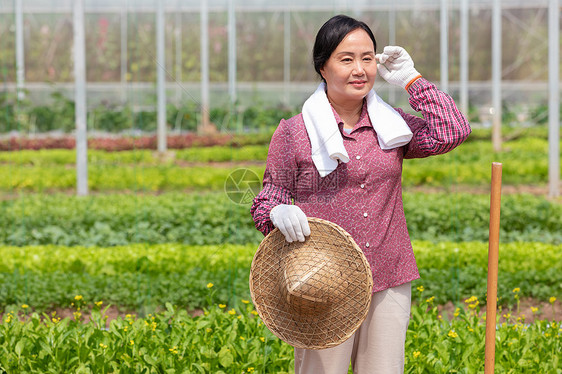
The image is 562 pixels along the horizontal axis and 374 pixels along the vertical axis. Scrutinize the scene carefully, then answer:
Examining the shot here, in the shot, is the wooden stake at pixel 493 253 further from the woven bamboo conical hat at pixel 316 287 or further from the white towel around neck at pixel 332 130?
the woven bamboo conical hat at pixel 316 287

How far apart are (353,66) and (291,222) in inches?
17.2

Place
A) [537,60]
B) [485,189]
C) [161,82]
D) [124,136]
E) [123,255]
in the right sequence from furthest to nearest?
1. [537,60]
2. [124,136]
3. [161,82]
4. [485,189]
5. [123,255]

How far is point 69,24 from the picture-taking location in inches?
472

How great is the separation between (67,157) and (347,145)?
29.0 feet

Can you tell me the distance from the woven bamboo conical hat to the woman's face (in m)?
0.36

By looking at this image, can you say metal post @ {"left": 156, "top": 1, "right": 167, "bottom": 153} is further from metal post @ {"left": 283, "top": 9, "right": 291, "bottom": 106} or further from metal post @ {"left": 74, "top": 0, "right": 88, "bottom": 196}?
metal post @ {"left": 283, "top": 9, "right": 291, "bottom": 106}

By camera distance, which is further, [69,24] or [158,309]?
[69,24]

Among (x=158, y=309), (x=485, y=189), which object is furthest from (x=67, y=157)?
(x=158, y=309)

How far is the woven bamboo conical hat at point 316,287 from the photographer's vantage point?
1896 mm

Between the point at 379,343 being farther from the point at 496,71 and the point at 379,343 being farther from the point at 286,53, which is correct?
the point at 286,53

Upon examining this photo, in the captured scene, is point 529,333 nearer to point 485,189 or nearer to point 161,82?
point 485,189

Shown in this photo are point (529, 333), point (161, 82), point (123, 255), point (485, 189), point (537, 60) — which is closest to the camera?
point (529, 333)

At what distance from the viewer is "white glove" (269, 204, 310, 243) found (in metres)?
1.87

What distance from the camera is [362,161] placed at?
6.64 feet
